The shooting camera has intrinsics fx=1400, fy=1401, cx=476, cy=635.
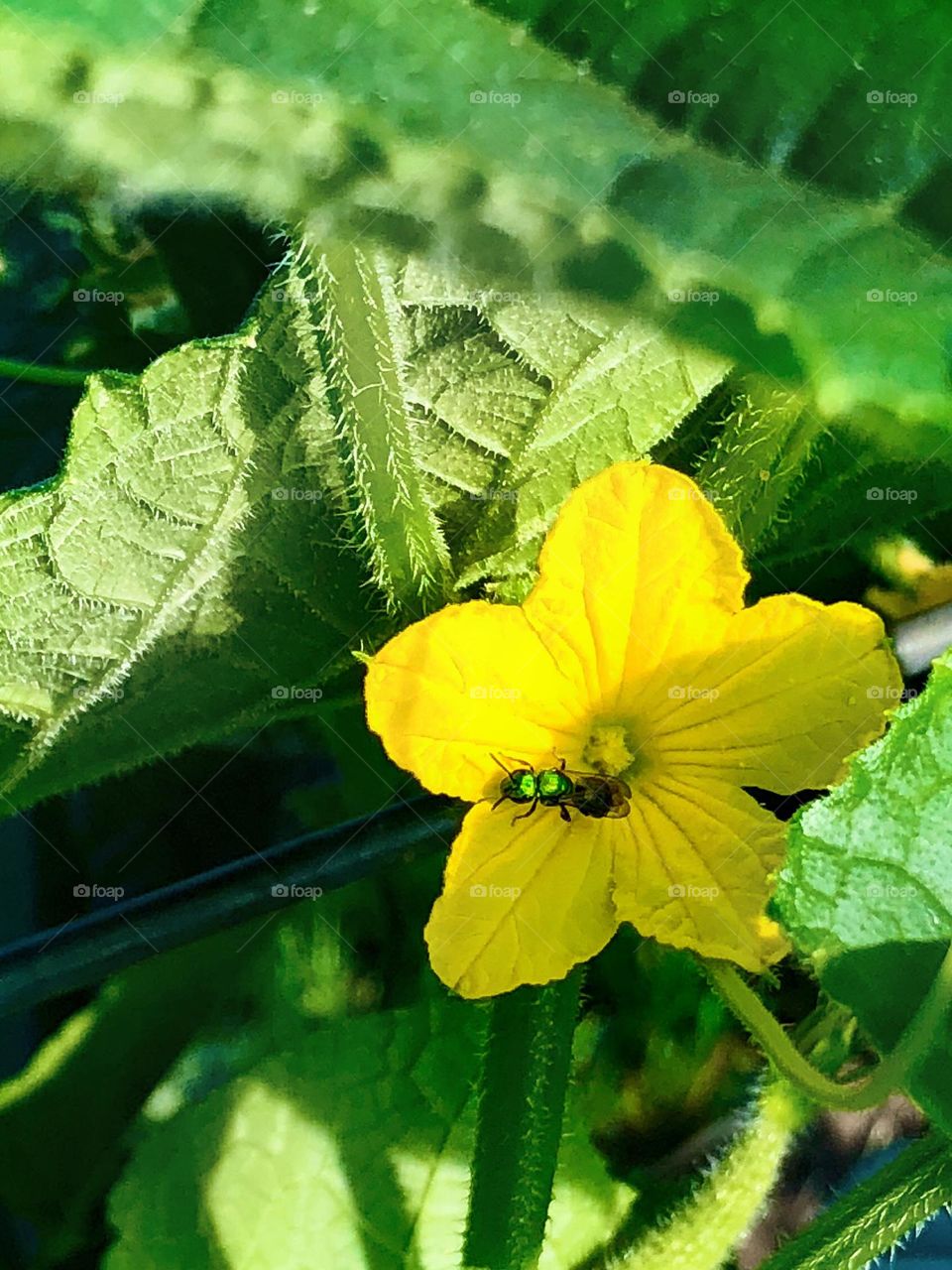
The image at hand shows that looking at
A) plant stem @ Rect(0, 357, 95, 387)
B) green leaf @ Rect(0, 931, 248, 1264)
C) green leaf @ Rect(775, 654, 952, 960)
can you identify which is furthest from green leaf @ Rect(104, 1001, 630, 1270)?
plant stem @ Rect(0, 357, 95, 387)

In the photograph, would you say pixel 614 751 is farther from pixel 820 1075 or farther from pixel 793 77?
pixel 793 77

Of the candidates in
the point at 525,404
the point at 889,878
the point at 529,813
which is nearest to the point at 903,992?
the point at 889,878

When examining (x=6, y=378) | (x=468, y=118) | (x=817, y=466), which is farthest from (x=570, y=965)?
(x=6, y=378)

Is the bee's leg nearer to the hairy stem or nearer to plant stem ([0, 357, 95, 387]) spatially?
the hairy stem

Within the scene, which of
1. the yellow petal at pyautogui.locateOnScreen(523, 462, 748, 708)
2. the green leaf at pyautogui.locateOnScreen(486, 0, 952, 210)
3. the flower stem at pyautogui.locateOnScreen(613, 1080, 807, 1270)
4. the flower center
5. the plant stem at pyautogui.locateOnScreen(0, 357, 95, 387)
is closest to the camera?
the green leaf at pyautogui.locateOnScreen(486, 0, 952, 210)

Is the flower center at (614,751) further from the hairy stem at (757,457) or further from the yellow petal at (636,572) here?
the hairy stem at (757,457)

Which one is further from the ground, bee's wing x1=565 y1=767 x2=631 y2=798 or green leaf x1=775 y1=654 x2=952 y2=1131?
green leaf x1=775 y1=654 x2=952 y2=1131

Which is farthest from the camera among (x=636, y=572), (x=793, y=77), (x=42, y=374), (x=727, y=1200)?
(x=42, y=374)
